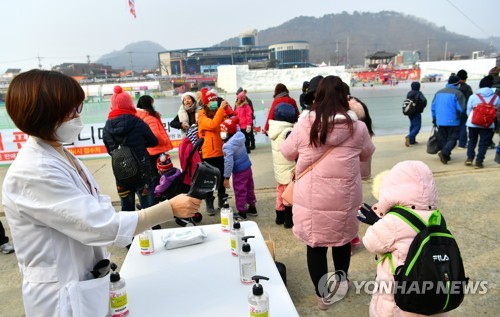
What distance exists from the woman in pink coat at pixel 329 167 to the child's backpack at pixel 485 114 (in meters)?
4.63

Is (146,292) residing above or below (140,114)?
below

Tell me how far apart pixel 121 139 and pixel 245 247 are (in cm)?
258

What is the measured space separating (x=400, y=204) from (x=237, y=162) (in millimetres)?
2852

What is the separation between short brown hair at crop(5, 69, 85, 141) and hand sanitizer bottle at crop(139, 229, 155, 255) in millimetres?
1100

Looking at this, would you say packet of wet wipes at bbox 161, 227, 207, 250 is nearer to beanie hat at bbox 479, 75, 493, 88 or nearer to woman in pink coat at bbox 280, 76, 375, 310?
woman in pink coat at bbox 280, 76, 375, 310

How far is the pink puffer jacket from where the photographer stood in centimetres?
250

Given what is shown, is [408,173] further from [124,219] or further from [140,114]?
[140,114]

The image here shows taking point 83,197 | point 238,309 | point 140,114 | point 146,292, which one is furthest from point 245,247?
point 140,114

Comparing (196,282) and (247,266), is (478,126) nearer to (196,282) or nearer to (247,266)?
(247,266)

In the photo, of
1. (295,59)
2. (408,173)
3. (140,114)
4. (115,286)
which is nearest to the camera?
(115,286)

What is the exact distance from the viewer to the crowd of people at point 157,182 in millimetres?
1286

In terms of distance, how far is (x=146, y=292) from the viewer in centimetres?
186

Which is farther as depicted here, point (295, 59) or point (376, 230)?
point (295, 59)

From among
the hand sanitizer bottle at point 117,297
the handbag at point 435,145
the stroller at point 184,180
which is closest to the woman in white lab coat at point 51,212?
the hand sanitizer bottle at point 117,297
